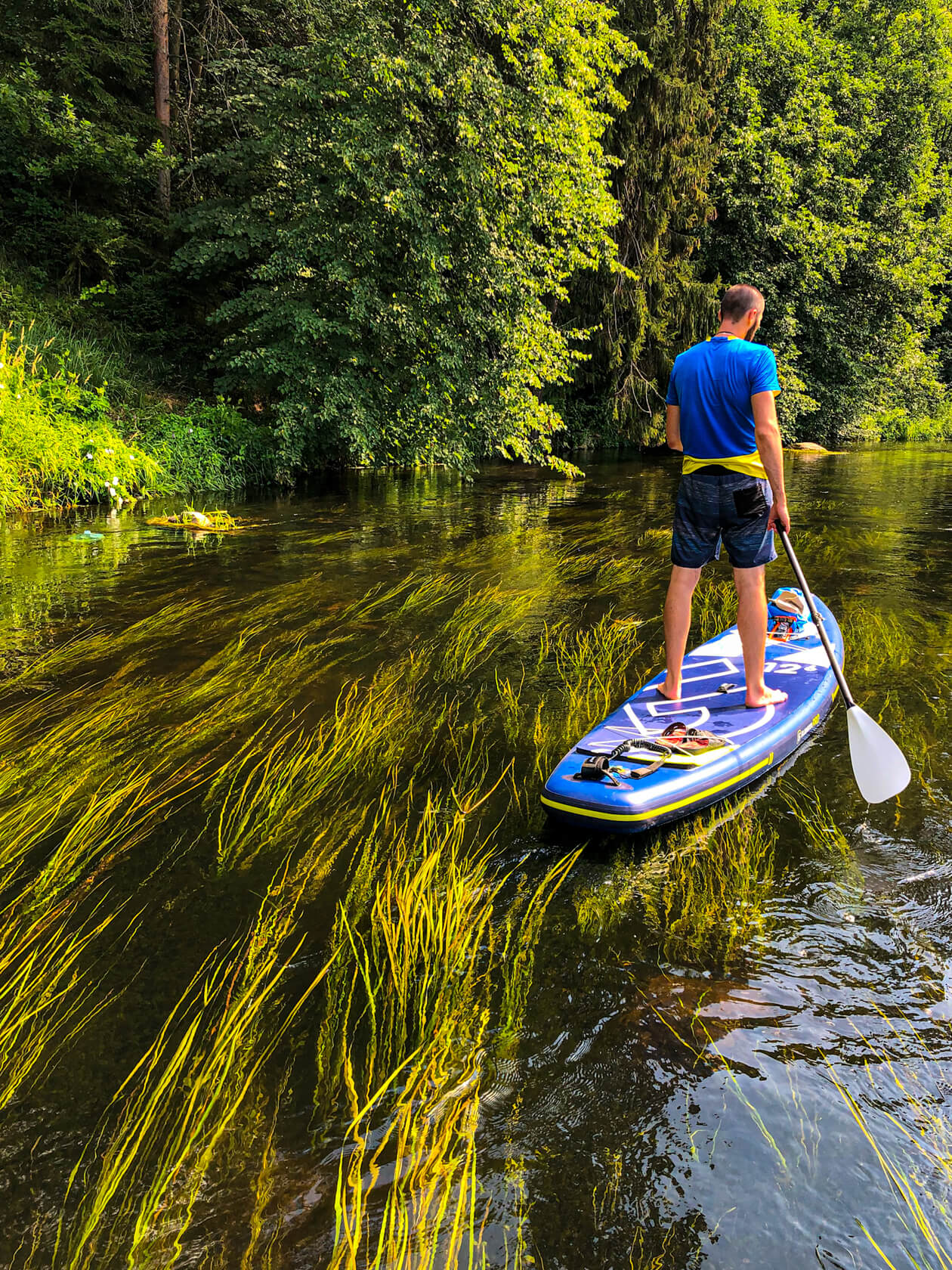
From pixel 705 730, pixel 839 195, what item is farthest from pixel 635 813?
pixel 839 195

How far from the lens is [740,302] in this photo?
3.85m

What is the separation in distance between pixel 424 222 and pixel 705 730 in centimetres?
944

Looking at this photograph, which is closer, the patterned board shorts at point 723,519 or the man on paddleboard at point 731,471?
the man on paddleboard at point 731,471

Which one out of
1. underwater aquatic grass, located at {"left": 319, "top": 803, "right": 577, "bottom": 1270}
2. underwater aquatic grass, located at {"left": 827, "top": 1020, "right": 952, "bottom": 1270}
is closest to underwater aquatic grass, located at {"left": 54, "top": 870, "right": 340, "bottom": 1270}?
underwater aquatic grass, located at {"left": 319, "top": 803, "right": 577, "bottom": 1270}

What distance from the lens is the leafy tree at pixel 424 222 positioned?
1041 centimetres

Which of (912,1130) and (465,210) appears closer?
(912,1130)

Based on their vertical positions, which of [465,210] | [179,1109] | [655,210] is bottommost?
[179,1109]

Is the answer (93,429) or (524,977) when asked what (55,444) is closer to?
(93,429)

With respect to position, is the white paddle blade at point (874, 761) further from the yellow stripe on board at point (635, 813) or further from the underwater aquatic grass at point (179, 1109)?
the underwater aquatic grass at point (179, 1109)

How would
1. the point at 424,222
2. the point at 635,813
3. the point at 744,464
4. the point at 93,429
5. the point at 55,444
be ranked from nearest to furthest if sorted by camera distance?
the point at 635,813 < the point at 744,464 < the point at 55,444 < the point at 93,429 < the point at 424,222

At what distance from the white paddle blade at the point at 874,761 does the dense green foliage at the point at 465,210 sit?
8905 mm

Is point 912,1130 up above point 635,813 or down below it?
below

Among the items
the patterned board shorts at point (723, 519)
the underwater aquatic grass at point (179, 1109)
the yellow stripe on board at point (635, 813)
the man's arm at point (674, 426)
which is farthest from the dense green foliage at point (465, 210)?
the underwater aquatic grass at point (179, 1109)

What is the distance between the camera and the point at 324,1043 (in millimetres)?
2248
